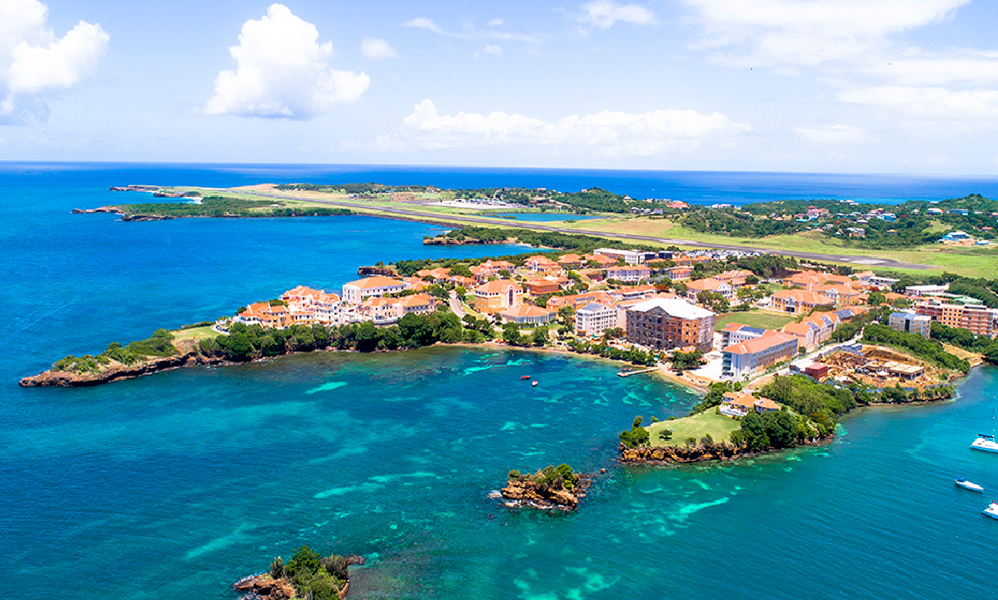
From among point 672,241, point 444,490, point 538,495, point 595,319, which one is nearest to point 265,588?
point 444,490

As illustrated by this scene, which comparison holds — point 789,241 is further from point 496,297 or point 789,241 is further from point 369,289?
point 369,289

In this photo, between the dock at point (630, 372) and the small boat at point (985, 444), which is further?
the dock at point (630, 372)

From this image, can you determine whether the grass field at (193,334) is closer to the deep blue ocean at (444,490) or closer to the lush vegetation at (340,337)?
the lush vegetation at (340,337)

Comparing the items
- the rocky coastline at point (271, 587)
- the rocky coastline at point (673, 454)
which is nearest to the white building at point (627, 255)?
the rocky coastline at point (673, 454)

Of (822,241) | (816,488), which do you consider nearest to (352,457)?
(816,488)

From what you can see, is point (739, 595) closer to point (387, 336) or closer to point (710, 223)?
point (387, 336)
